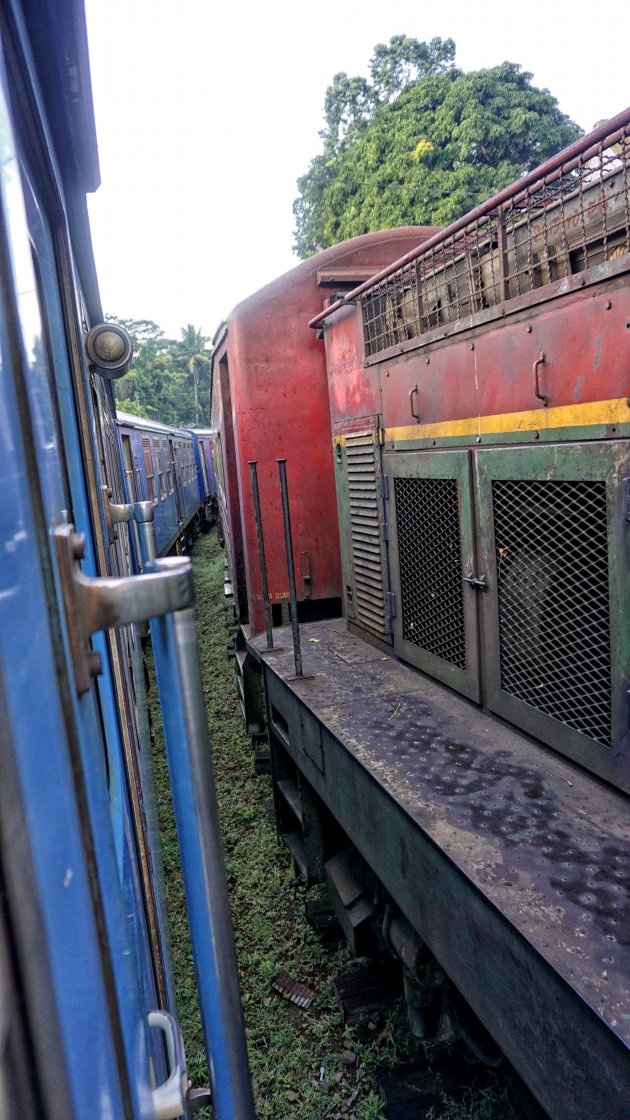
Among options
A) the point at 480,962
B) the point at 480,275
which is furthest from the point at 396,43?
Answer: the point at 480,962

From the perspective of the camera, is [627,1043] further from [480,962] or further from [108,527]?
[108,527]

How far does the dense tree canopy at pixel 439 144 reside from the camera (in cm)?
1828

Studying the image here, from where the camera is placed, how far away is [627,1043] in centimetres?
136

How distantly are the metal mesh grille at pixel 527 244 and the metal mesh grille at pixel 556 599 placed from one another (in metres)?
0.73

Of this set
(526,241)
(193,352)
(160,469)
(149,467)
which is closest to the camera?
(526,241)

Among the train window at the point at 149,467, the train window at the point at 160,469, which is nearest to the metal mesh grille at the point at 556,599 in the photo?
the train window at the point at 149,467

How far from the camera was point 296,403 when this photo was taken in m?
5.20

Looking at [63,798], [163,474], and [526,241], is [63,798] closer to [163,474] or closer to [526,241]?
[526,241]

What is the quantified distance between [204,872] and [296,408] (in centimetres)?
471

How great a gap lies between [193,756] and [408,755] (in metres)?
2.21

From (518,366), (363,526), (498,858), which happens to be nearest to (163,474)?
(363,526)

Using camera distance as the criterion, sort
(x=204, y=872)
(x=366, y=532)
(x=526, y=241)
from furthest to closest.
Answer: (x=366, y=532)
(x=526, y=241)
(x=204, y=872)

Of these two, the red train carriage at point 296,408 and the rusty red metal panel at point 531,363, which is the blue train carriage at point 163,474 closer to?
the red train carriage at point 296,408

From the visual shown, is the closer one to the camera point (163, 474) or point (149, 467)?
point (149, 467)
